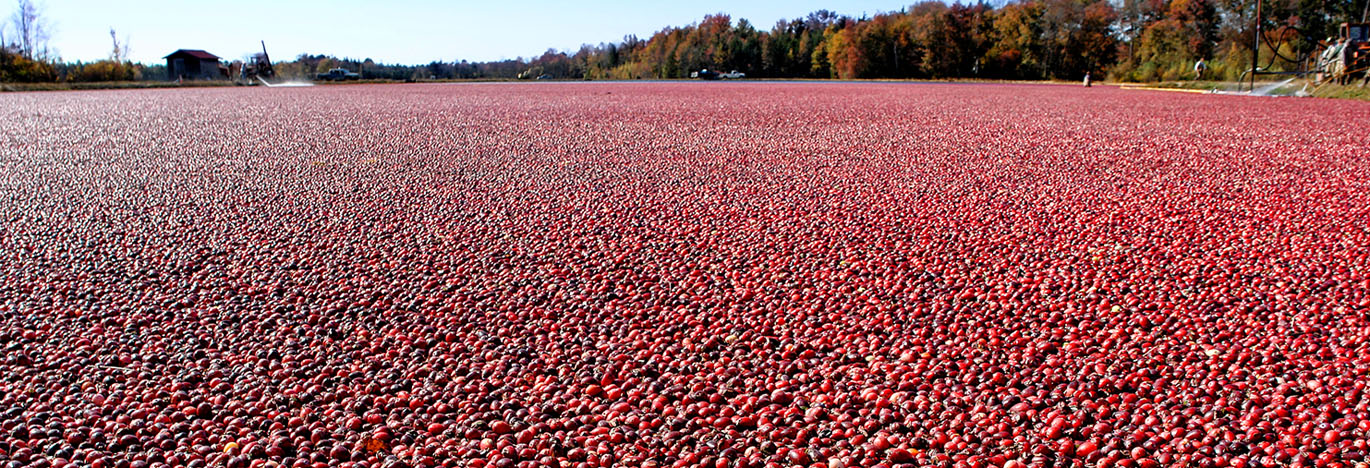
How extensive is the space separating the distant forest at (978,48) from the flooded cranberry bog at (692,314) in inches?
810

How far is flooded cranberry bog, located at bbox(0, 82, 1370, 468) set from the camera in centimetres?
217

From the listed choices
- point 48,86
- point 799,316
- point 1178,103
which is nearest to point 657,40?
point 48,86

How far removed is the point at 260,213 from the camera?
4824mm

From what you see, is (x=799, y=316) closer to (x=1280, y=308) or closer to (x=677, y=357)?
(x=677, y=357)

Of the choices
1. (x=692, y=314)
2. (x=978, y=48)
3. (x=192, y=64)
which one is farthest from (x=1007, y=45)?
(x=692, y=314)

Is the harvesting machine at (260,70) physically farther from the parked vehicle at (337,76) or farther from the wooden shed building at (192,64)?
the wooden shed building at (192,64)

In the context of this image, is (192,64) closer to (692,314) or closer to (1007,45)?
(1007,45)

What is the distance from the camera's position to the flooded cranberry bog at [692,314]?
2.17m

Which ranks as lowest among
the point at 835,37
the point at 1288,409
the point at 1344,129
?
the point at 1288,409

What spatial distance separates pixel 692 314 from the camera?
10.1 ft

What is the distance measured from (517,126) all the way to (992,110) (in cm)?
635

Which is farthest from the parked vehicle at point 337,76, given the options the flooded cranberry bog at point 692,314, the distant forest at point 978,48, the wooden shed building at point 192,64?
the flooded cranberry bog at point 692,314

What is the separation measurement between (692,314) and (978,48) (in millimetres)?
45715

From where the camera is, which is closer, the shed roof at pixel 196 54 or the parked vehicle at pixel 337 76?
the parked vehicle at pixel 337 76
